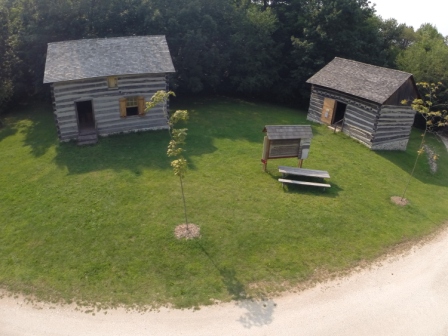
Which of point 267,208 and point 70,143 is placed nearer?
point 267,208

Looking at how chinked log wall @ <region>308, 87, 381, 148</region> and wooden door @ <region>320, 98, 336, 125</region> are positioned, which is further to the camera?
wooden door @ <region>320, 98, 336, 125</region>

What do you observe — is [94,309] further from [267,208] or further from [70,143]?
[70,143]

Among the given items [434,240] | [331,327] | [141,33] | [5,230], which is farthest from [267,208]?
[141,33]

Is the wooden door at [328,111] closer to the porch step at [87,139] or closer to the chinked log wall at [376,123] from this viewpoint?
the chinked log wall at [376,123]

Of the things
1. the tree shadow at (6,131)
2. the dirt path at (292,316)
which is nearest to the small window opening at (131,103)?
the tree shadow at (6,131)

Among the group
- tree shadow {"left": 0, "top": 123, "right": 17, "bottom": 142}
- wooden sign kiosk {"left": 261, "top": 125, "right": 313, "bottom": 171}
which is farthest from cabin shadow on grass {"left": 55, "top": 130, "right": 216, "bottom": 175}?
tree shadow {"left": 0, "top": 123, "right": 17, "bottom": 142}

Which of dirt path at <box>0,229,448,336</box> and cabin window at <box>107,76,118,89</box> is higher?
cabin window at <box>107,76,118,89</box>

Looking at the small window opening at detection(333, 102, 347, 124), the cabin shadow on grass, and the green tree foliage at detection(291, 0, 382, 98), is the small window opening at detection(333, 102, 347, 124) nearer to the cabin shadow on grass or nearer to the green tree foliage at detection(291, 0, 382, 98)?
the green tree foliage at detection(291, 0, 382, 98)

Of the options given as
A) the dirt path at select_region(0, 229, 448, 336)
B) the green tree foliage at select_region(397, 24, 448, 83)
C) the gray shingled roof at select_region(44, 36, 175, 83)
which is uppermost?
the gray shingled roof at select_region(44, 36, 175, 83)
